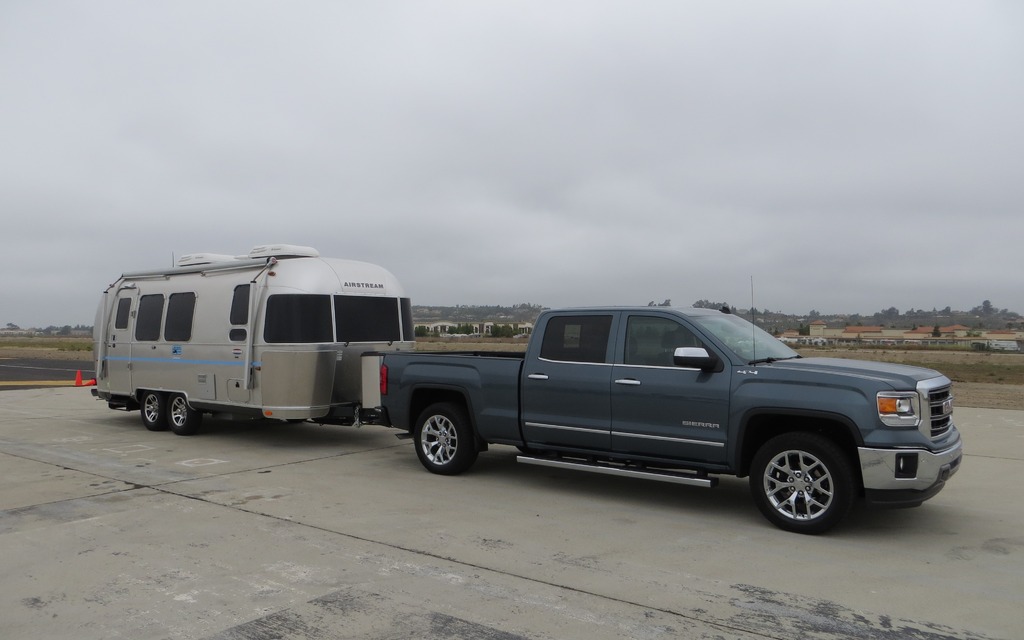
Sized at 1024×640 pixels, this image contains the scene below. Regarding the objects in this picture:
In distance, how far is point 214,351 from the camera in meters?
12.1

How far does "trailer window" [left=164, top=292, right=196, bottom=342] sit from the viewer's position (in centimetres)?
1265

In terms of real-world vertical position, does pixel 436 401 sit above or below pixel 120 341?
below

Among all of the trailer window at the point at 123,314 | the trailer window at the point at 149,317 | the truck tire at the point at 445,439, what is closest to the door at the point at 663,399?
the truck tire at the point at 445,439

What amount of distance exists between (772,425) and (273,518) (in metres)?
4.62

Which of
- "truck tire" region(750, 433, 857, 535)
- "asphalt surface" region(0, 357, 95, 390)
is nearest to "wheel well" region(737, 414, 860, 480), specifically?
"truck tire" region(750, 433, 857, 535)

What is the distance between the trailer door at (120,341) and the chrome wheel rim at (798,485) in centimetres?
1118

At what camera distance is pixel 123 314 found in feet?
46.3

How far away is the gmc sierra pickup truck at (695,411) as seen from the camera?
658 cm

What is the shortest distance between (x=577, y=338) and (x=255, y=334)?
5.24 metres

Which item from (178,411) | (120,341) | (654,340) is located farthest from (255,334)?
(654,340)

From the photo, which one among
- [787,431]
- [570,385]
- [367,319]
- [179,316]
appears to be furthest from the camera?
[179,316]

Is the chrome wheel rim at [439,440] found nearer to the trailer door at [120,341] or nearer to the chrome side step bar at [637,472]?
the chrome side step bar at [637,472]

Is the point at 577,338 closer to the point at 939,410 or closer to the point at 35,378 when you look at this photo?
the point at 939,410

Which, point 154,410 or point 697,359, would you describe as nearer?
point 697,359
